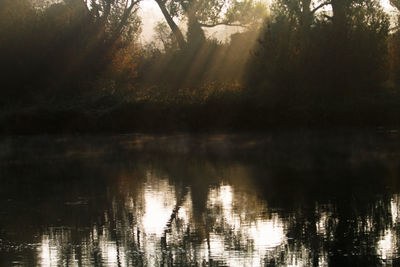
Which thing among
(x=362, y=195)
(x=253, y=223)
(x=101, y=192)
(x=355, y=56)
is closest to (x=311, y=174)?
(x=362, y=195)

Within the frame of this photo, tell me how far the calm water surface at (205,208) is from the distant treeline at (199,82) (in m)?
11.9

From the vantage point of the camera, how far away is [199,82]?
4956 cm

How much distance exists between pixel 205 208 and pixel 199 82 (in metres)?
37.5

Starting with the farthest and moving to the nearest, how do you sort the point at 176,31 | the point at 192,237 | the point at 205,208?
the point at 176,31 < the point at 205,208 < the point at 192,237

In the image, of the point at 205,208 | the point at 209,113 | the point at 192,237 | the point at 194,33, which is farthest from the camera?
the point at 194,33

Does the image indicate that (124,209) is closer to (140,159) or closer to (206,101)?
(140,159)

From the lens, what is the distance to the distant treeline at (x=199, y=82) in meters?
36.8

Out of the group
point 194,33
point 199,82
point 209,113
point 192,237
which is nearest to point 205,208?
point 192,237

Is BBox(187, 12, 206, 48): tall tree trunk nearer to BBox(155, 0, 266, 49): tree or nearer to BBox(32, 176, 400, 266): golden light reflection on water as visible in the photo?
BBox(155, 0, 266, 49): tree

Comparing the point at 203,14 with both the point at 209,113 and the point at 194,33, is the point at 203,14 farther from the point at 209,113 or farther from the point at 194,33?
the point at 209,113

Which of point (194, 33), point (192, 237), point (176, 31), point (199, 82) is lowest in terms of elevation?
point (192, 237)

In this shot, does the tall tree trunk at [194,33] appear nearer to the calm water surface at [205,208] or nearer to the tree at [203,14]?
the tree at [203,14]

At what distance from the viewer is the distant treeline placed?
3681cm

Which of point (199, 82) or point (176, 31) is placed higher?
point (176, 31)
